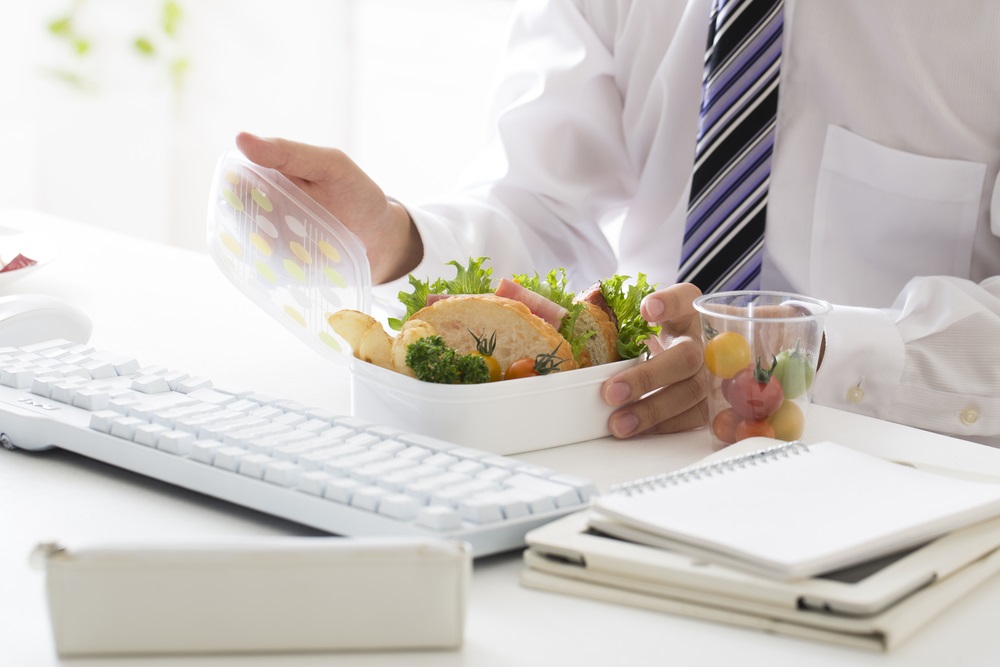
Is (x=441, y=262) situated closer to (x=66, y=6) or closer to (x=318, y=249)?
(x=318, y=249)

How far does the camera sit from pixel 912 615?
23.1 inches

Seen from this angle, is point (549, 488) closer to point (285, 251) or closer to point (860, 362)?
point (285, 251)

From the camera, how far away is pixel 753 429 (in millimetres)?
902

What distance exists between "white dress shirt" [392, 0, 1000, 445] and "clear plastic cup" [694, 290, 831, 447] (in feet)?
1.31

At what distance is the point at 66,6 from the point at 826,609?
3650 millimetres

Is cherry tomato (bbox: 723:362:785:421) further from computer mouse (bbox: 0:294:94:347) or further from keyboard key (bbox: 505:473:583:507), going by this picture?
computer mouse (bbox: 0:294:94:347)

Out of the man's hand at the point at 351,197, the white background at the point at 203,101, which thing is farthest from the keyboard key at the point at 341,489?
the white background at the point at 203,101

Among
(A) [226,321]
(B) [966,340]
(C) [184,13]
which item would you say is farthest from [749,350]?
(C) [184,13]

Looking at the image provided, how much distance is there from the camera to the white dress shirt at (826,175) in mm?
1351

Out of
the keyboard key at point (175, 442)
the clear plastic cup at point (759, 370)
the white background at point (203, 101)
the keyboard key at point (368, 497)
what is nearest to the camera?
the keyboard key at point (368, 497)

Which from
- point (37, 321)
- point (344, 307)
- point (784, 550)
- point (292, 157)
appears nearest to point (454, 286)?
point (344, 307)

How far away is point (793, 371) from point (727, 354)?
6 centimetres

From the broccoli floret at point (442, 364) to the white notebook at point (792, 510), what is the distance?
217mm

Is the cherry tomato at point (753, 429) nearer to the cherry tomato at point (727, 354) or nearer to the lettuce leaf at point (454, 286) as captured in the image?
the cherry tomato at point (727, 354)
